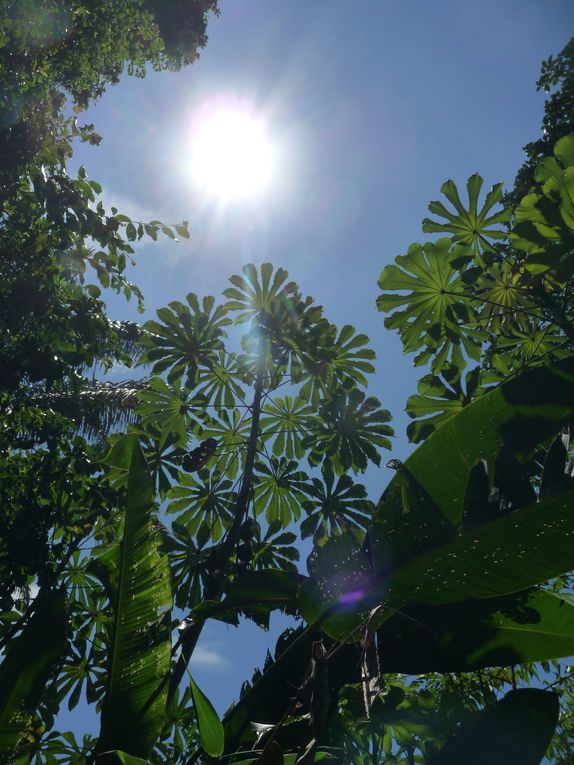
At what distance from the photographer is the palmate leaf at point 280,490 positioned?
4.77 meters

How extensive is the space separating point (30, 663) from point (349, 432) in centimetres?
307

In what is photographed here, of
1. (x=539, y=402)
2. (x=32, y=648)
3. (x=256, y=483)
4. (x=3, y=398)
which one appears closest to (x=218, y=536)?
(x=256, y=483)

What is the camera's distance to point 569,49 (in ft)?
24.3

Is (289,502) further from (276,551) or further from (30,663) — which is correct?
(30,663)

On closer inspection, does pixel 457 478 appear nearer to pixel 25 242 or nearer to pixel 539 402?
pixel 539 402

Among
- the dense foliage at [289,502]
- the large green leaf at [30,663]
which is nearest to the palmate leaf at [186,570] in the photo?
the dense foliage at [289,502]

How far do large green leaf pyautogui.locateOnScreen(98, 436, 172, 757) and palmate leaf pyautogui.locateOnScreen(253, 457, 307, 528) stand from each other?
2.68m

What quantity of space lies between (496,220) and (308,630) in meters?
3.65

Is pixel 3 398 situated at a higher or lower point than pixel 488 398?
higher

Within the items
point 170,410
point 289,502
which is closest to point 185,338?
point 170,410

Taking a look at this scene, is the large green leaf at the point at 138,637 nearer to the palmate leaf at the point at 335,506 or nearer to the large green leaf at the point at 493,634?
the large green leaf at the point at 493,634

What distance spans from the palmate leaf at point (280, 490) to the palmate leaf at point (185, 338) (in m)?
1.06

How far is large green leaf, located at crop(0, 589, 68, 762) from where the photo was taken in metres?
1.93

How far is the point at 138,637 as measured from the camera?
1858 millimetres
